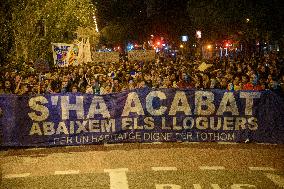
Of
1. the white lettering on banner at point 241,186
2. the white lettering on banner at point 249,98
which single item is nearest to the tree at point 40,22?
the white lettering on banner at point 249,98

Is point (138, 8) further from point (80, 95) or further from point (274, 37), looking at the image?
point (80, 95)

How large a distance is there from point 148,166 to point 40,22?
1730 centimetres

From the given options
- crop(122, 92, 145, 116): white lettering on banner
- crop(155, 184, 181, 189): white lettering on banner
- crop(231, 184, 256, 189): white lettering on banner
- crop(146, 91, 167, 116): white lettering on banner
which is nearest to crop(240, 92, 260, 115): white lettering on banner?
crop(146, 91, 167, 116): white lettering on banner

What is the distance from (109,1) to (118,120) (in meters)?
63.5

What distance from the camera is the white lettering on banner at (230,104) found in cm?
1232

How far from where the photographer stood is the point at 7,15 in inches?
877

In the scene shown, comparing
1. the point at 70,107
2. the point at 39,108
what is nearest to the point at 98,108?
the point at 70,107

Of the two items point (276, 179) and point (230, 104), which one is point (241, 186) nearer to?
point (276, 179)

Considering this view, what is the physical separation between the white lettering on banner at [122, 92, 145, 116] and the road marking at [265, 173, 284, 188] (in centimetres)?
415

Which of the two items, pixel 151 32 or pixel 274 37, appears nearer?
pixel 274 37

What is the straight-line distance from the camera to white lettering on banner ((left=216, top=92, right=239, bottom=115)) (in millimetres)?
12320

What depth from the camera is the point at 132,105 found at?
12.4 meters

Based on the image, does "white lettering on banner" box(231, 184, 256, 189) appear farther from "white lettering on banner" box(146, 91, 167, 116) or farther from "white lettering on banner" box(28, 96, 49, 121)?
"white lettering on banner" box(28, 96, 49, 121)

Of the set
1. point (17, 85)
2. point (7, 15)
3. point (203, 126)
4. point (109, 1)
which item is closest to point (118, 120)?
point (203, 126)
